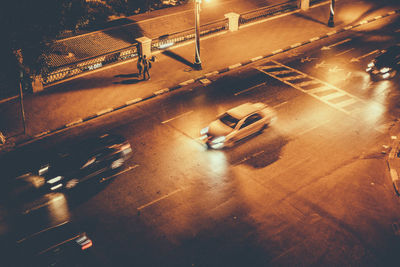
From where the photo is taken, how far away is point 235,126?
16125 mm

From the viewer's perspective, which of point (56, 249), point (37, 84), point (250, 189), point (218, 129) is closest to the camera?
point (56, 249)

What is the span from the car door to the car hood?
58cm

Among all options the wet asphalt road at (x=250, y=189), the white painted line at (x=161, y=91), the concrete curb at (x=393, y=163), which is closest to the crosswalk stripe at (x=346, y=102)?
the wet asphalt road at (x=250, y=189)

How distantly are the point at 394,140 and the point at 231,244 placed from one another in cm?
1026

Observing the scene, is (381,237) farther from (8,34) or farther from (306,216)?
(8,34)

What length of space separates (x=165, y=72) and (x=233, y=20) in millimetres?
8859

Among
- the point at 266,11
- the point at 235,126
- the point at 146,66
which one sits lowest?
the point at 235,126

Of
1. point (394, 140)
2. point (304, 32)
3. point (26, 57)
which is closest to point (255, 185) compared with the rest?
point (394, 140)

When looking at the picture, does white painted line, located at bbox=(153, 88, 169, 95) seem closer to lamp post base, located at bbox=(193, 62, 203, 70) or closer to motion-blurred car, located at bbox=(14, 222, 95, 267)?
lamp post base, located at bbox=(193, 62, 203, 70)

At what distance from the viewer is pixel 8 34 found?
1697 cm

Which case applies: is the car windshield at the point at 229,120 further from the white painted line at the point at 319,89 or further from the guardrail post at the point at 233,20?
the guardrail post at the point at 233,20

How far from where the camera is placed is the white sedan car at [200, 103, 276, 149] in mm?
16078

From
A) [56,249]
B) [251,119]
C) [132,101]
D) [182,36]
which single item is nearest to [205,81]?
[132,101]

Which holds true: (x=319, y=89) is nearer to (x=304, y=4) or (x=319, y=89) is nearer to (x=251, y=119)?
(x=251, y=119)
